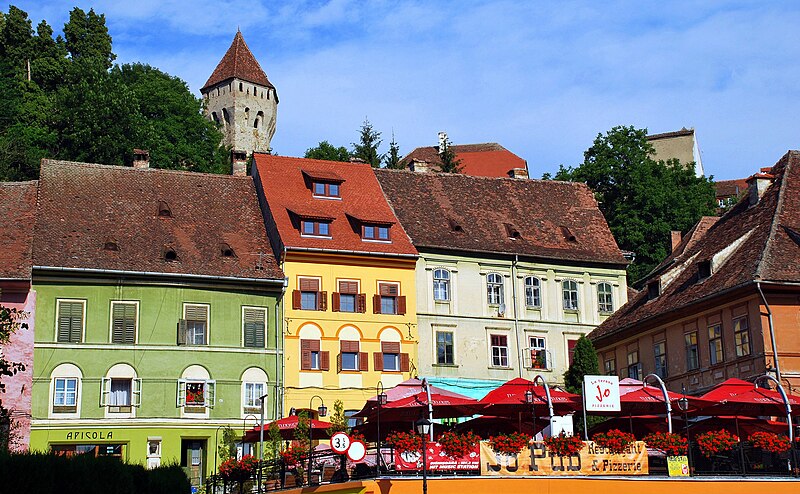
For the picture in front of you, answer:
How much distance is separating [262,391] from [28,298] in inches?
349

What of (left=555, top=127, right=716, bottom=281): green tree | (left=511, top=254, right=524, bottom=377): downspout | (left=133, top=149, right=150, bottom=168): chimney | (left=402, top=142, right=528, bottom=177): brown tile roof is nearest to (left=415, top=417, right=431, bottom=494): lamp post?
(left=511, top=254, right=524, bottom=377): downspout

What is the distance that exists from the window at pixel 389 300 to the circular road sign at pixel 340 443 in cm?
1887

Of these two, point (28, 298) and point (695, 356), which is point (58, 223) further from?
point (695, 356)

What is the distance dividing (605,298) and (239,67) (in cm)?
6632

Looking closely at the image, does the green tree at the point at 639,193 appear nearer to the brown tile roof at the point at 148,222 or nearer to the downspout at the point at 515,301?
the downspout at the point at 515,301

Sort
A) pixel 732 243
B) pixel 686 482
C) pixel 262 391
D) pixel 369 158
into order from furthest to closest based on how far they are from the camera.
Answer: pixel 369 158
pixel 262 391
pixel 732 243
pixel 686 482

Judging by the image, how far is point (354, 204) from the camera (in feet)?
174

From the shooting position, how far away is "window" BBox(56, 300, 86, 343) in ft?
148

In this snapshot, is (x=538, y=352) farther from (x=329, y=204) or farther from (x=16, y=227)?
(x=16, y=227)

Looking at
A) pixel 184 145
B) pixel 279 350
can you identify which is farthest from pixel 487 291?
pixel 184 145

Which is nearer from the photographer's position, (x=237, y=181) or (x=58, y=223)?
(x=58, y=223)

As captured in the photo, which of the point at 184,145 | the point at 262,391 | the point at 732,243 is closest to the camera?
the point at 732,243

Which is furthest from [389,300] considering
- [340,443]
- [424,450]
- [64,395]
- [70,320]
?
[424,450]

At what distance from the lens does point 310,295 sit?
162ft
